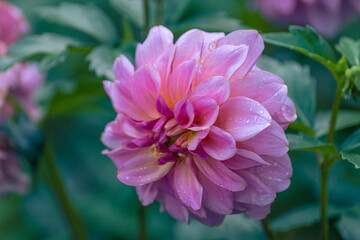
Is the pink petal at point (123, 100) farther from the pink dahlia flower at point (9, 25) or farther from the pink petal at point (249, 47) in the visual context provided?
the pink dahlia flower at point (9, 25)

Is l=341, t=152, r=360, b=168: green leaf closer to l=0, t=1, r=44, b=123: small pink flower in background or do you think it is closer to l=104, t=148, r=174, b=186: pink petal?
l=104, t=148, r=174, b=186: pink petal

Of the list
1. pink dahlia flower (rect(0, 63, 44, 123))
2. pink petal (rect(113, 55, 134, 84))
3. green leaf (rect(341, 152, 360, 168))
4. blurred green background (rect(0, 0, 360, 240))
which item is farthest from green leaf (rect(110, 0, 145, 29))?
green leaf (rect(341, 152, 360, 168))

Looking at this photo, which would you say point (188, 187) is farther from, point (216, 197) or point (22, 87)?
point (22, 87)

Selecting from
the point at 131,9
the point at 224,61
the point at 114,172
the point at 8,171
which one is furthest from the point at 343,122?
the point at 114,172

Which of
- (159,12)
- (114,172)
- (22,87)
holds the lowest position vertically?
(114,172)

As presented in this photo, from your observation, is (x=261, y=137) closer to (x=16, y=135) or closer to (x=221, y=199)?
(x=221, y=199)
